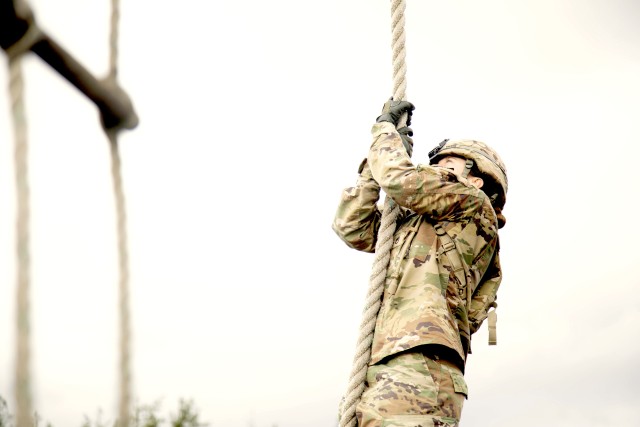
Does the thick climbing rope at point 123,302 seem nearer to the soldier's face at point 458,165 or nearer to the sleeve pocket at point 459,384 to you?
the sleeve pocket at point 459,384

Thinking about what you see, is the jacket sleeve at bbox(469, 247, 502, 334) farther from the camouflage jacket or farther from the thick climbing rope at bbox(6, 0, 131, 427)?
the thick climbing rope at bbox(6, 0, 131, 427)

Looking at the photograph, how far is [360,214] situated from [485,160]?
0.57 metres

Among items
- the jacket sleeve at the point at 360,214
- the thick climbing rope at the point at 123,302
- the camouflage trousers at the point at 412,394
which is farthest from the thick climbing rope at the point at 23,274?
the jacket sleeve at the point at 360,214

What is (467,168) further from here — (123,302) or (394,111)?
(123,302)

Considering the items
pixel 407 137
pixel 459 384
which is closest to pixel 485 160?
pixel 407 137

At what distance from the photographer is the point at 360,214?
3857mm

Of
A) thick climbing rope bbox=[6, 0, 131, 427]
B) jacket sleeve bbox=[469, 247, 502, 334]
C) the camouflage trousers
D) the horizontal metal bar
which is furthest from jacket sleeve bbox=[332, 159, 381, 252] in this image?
thick climbing rope bbox=[6, 0, 131, 427]

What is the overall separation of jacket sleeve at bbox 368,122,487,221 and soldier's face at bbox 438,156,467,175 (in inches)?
8.0

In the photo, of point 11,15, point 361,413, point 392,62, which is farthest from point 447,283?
point 11,15

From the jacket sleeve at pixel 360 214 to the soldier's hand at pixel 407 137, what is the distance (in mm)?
180

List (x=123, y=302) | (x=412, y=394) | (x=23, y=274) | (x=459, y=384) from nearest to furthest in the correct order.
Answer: (x=23, y=274)
(x=123, y=302)
(x=412, y=394)
(x=459, y=384)

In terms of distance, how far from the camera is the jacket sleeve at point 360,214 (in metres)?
3.84

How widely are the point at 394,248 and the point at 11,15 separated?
249 centimetres

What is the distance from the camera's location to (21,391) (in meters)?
1.18
